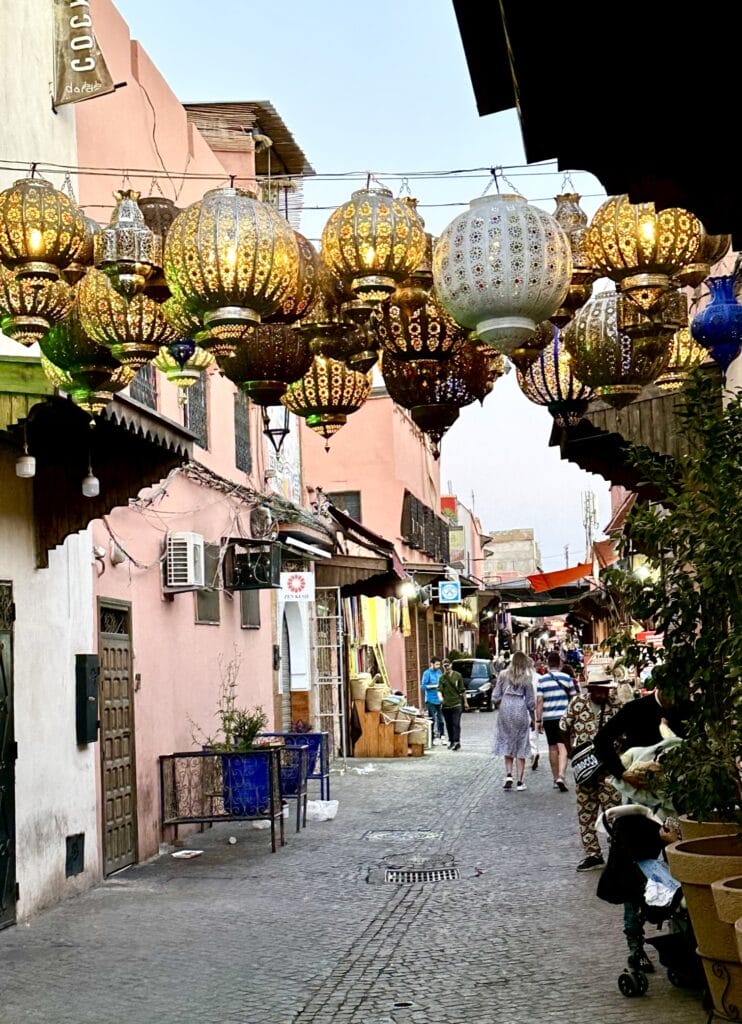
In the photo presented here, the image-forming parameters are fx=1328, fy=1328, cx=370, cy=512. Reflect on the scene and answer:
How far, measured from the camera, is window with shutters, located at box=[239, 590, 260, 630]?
18141mm

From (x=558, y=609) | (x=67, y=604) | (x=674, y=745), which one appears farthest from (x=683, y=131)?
(x=558, y=609)

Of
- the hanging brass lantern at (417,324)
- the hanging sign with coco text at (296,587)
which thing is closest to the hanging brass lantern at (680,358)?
the hanging brass lantern at (417,324)

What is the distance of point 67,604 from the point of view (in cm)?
1138

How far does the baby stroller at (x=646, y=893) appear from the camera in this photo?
7082 mm

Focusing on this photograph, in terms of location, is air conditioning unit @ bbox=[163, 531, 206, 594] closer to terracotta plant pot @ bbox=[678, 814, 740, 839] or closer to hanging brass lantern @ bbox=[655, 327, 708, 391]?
hanging brass lantern @ bbox=[655, 327, 708, 391]

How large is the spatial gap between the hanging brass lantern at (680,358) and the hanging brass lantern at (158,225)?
2.80m

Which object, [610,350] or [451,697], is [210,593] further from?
[610,350]

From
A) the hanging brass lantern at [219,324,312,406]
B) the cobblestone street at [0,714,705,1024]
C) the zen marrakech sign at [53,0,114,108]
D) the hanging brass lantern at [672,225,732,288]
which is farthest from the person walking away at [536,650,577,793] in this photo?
the hanging brass lantern at [672,225,732,288]

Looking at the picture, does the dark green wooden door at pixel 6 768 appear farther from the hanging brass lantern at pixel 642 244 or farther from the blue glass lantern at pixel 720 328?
the hanging brass lantern at pixel 642 244

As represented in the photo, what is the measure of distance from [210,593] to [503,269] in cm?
1112

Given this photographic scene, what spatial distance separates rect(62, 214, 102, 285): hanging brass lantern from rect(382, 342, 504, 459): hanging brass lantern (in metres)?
1.59

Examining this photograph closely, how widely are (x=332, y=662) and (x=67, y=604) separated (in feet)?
42.4

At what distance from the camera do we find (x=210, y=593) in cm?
1641

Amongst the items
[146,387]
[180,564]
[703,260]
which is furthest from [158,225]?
[180,564]
